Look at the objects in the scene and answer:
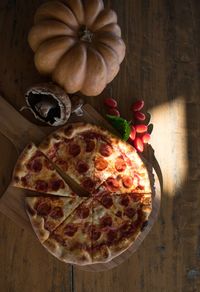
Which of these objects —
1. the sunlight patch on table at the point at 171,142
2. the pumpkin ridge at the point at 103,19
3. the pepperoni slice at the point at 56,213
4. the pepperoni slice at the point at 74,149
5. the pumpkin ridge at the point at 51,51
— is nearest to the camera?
the pumpkin ridge at the point at 51,51

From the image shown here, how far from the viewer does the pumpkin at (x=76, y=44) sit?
8.95ft

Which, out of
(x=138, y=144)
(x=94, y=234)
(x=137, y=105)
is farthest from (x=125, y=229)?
(x=137, y=105)

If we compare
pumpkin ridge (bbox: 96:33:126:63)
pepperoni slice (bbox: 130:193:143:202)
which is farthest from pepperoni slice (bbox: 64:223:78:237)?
pumpkin ridge (bbox: 96:33:126:63)

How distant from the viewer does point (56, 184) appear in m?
2.97

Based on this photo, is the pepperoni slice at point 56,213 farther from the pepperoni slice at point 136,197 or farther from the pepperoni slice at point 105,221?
the pepperoni slice at point 136,197

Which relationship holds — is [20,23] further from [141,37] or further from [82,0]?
[141,37]

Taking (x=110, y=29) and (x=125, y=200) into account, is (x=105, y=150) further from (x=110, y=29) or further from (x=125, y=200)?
(x=110, y=29)

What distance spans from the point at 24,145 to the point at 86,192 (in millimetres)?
494

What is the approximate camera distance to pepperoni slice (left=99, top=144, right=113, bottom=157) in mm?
3066

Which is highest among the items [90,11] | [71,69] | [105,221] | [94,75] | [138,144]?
[90,11]

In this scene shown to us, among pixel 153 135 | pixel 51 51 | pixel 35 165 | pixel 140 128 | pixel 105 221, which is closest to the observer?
pixel 51 51

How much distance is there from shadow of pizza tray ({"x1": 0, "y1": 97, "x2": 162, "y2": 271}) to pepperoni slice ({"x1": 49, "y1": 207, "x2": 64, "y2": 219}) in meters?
0.15

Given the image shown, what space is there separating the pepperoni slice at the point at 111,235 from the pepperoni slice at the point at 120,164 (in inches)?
15.3

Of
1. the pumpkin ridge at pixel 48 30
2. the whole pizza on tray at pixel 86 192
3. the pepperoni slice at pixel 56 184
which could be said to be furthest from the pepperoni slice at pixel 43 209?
the pumpkin ridge at pixel 48 30
